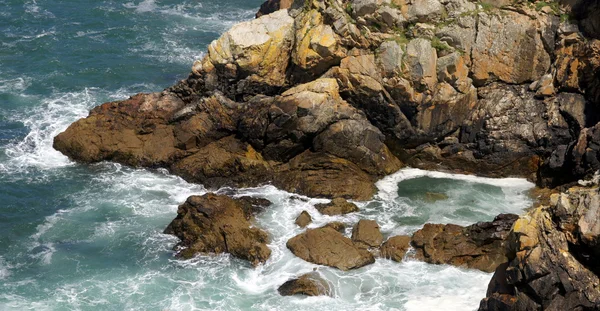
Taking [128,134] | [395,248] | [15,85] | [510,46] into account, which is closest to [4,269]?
[128,134]

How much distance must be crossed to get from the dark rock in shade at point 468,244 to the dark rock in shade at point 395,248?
552 millimetres

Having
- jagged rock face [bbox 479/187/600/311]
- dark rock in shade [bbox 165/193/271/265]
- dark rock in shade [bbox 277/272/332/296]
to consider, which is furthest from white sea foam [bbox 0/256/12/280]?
jagged rock face [bbox 479/187/600/311]

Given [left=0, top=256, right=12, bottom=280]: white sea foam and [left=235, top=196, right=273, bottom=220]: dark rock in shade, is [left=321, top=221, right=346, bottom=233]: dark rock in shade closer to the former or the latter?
[left=235, top=196, right=273, bottom=220]: dark rock in shade

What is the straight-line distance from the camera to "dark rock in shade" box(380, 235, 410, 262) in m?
42.1

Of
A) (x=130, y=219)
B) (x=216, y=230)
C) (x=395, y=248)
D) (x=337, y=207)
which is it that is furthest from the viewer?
(x=130, y=219)

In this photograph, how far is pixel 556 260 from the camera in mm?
32156

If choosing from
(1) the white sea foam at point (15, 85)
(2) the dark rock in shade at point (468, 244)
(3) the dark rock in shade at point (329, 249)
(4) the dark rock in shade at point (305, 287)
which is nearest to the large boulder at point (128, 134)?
(1) the white sea foam at point (15, 85)

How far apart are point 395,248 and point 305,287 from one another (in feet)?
19.3

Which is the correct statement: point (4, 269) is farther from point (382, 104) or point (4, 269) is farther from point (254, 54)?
point (382, 104)

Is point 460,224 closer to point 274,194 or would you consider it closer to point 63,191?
point 274,194

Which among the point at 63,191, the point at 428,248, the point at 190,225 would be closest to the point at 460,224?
the point at 428,248

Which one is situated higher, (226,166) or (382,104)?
(382,104)

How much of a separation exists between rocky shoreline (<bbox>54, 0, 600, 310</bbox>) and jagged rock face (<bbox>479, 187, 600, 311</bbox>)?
1339 centimetres

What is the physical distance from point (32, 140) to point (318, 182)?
70.9 ft
